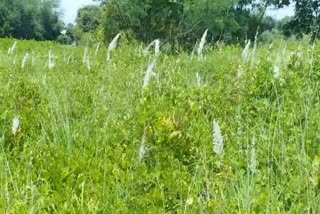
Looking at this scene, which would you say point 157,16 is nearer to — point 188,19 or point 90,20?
point 188,19

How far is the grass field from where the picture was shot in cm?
204

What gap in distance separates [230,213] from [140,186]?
496mm

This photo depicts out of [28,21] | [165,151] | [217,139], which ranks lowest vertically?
[28,21]

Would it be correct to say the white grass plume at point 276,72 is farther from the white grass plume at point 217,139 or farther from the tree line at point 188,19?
the tree line at point 188,19

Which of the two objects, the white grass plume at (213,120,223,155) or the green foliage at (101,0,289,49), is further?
the green foliage at (101,0,289,49)

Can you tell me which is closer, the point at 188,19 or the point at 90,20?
the point at 188,19

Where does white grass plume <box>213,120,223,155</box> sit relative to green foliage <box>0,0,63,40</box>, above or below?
above

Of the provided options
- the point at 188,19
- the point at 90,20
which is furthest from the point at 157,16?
the point at 90,20

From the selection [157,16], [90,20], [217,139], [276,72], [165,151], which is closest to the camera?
[217,139]

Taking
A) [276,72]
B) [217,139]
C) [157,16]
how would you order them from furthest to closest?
[157,16] < [276,72] < [217,139]

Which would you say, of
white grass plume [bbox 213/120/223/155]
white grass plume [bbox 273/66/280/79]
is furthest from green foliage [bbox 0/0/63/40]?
white grass plume [bbox 213/120/223/155]

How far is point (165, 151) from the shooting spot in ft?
8.59

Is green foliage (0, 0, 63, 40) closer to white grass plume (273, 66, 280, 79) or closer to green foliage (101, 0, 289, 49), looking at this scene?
green foliage (101, 0, 289, 49)

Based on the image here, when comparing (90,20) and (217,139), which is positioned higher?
(217,139)
